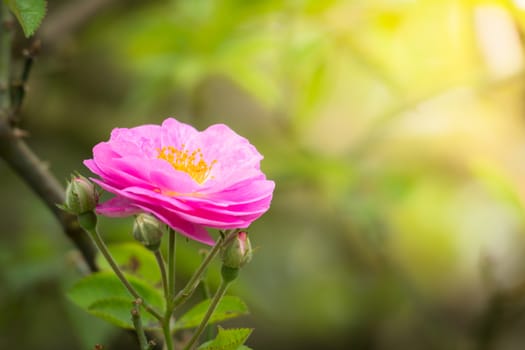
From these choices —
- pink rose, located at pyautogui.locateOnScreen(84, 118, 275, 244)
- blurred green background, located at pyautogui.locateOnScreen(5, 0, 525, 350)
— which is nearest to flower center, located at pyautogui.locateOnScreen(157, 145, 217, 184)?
pink rose, located at pyautogui.locateOnScreen(84, 118, 275, 244)

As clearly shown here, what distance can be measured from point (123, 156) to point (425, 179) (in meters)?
1.44

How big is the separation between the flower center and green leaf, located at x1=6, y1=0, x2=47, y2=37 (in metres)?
0.13

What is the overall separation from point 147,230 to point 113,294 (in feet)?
0.47

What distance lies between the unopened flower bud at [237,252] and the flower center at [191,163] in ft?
0.28

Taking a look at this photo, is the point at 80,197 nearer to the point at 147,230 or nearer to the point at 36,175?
the point at 147,230

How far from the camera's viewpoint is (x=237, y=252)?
51cm

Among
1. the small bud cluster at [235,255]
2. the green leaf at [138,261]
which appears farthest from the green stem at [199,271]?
the green leaf at [138,261]

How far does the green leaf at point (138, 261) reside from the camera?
69 cm

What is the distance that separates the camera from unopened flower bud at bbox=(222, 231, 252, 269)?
507mm

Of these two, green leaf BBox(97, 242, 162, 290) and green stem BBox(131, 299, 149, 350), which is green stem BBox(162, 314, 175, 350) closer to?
green stem BBox(131, 299, 149, 350)

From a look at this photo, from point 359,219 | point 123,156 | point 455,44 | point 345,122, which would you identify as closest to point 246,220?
point 123,156

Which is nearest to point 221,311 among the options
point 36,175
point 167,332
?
point 167,332

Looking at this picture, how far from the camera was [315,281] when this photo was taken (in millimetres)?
1820

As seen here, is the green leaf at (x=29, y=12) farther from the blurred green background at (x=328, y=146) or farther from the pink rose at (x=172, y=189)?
the blurred green background at (x=328, y=146)
